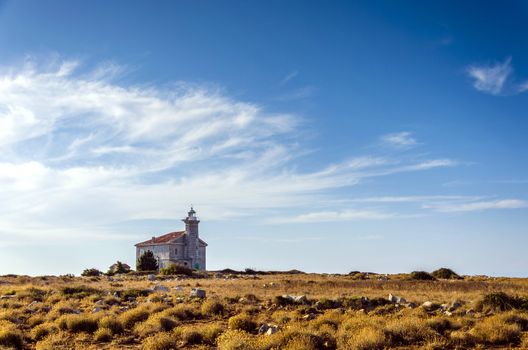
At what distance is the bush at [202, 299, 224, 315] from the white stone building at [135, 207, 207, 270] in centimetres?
5531

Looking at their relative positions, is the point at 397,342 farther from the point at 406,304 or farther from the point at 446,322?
the point at 406,304

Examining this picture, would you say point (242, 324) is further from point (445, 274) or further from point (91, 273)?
point (91, 273)

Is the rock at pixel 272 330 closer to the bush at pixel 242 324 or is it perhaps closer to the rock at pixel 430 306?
the bush at pixel 242 324

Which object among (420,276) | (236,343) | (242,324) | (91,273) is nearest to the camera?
(236,343)

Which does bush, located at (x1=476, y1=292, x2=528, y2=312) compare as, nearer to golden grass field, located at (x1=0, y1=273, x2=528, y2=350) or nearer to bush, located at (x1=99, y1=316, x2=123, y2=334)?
golden grass field, located at (x1=0, y1=273, x2=528, y2=350)

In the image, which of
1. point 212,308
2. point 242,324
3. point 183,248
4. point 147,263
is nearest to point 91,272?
point 147,263

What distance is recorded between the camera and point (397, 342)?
14.7m

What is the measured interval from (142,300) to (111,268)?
48413mm

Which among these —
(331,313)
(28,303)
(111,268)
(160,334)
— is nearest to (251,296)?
(331,313)

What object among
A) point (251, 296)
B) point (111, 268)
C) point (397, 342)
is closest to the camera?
point (397, 342)

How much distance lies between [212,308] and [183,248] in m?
57.7

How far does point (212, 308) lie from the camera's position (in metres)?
21.8

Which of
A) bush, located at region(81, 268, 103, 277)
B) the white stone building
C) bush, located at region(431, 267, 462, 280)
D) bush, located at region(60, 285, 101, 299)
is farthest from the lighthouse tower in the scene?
bush, located at region(60, 285, 101, 299)

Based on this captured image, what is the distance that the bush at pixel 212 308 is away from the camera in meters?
21.5
